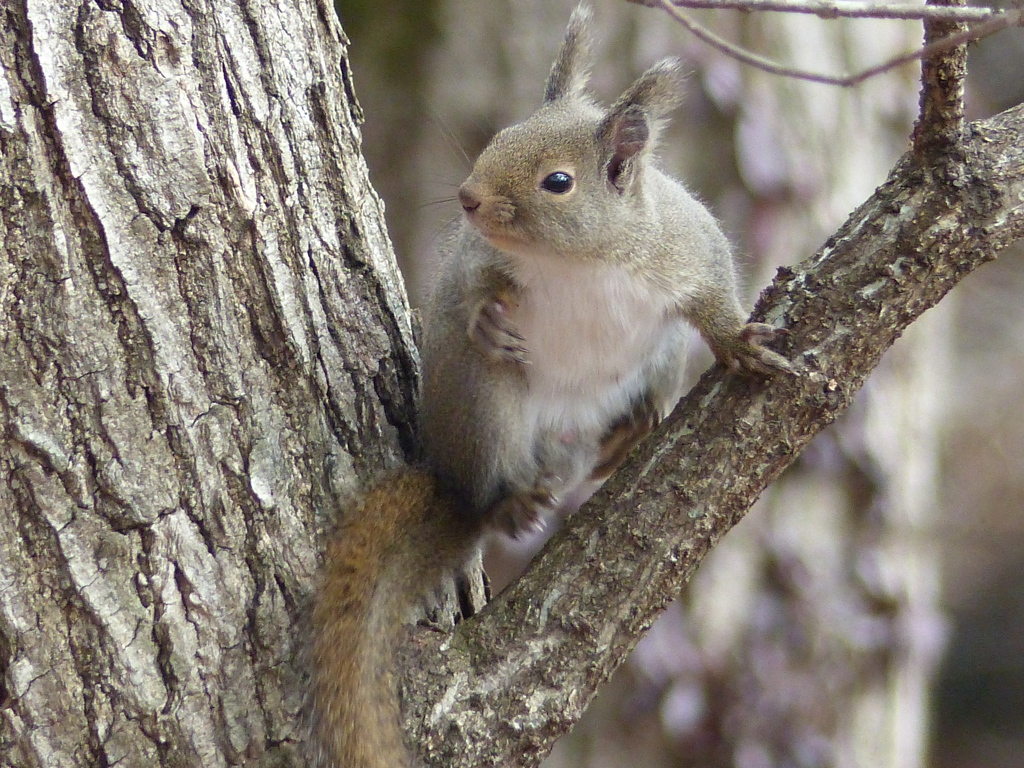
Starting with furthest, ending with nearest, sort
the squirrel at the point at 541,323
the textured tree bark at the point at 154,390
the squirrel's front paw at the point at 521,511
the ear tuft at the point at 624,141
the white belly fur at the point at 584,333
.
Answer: the squirrel's front paw at the point at 521,511
the white belly fur at the point at 584,333
the ear tuft at the point at 624,141
the squirrel at the point at 541,323
the textured tree bark at the point at 154,390

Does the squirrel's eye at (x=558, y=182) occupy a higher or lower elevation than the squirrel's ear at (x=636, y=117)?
lower

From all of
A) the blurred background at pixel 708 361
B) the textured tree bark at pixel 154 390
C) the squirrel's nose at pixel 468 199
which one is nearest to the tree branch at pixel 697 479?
the textured tree bark at pixel 154 390

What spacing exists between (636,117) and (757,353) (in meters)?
0.46

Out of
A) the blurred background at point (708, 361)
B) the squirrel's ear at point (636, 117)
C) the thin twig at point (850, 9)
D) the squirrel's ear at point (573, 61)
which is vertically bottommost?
the blurred background at point (708, 361)

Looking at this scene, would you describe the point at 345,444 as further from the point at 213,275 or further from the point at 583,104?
the point at 583,104

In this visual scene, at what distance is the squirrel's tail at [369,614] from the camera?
1325 millimetres

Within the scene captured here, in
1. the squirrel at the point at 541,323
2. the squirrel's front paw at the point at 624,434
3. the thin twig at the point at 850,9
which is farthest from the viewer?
the squirrel's front paw at the point at 624,434

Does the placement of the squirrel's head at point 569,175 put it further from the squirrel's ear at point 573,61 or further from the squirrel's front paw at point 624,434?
the squirrel's front paw at point 624,434

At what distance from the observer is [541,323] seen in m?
1.79

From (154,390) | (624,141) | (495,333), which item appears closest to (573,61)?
(624,141)

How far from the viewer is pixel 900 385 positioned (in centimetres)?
301

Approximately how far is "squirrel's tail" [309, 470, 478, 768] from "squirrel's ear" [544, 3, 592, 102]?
2.45ft

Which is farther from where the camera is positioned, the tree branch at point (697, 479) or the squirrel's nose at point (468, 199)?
the squirrel's nose at point (468, 199)

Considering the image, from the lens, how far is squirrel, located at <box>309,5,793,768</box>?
4.99 feet
